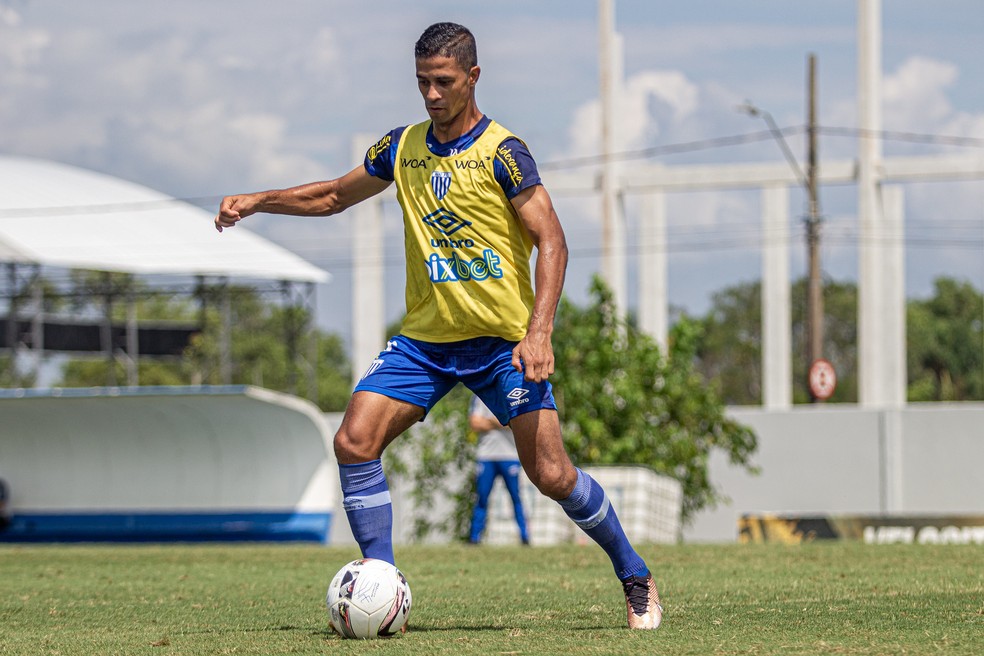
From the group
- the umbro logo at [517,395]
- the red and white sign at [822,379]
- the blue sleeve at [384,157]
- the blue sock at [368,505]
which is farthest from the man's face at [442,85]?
the red and white sign at [822,379]

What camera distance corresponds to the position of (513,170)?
225 inches

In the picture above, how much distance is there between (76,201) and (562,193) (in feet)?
44.5

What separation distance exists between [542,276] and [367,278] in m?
26.5

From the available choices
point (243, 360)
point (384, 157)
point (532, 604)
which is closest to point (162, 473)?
point (532, 604)

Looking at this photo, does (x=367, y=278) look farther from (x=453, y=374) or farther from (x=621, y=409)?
(x=453, y=374)

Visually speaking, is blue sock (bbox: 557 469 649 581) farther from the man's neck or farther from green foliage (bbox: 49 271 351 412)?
green foliage (bbox: 49 271 351 412)

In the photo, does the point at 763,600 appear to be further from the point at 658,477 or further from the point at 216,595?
the point at 658,477

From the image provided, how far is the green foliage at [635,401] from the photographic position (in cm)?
1967

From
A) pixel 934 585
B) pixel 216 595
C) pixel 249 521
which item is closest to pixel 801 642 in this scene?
pixel 934 585

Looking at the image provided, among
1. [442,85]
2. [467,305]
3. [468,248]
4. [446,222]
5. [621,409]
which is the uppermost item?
[442,85]

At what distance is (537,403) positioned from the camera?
5.73 m

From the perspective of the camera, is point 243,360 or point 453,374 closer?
point 453,374

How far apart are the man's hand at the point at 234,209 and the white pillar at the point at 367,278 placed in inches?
983

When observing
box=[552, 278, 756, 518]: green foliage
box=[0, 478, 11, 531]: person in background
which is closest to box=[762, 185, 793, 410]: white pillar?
box=[552, 278, 756, 518]: green foliage
